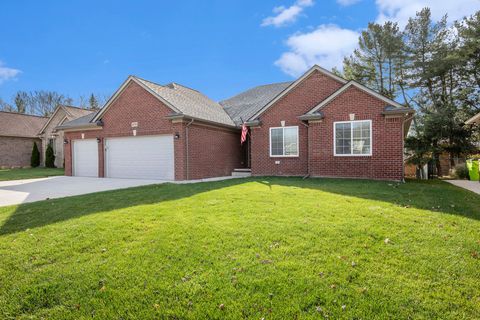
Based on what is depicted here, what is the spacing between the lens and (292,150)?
14273 mm

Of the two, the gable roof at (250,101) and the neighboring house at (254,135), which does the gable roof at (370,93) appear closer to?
the neighboring house at (254,135)

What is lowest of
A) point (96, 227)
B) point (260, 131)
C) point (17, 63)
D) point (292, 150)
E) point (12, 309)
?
point (12, 309)

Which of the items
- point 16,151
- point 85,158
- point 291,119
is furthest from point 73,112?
point 291,119

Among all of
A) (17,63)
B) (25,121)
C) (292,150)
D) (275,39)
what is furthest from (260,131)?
(17,63)

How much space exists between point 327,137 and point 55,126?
2701 centimetres

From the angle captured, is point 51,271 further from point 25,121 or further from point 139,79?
point 25,121

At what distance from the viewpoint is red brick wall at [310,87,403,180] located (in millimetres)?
11719

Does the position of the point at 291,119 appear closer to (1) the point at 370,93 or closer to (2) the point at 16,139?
(1) the point at 370,93

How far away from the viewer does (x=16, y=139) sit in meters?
29.1

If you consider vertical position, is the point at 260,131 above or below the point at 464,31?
below

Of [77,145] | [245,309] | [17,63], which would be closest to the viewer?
[245,309]

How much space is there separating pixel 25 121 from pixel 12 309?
119 ft

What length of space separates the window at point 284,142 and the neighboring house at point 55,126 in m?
22.7

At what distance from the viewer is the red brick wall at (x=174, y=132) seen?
45.6ft
